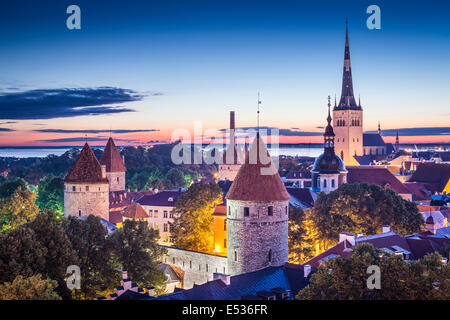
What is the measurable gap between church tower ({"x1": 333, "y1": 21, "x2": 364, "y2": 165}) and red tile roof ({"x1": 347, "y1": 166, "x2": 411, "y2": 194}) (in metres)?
47.1

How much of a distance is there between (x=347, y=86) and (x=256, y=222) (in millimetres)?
89142

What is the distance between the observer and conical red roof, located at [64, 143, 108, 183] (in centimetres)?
4825

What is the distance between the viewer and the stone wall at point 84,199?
157 feet

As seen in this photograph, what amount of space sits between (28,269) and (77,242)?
5.66 meters

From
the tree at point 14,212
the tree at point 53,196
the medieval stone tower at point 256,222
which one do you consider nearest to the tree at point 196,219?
the medieval stone tower at point 256,222

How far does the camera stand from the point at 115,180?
205 feet

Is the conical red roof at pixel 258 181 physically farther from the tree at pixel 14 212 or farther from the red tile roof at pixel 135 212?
the tree at pixel 14 212

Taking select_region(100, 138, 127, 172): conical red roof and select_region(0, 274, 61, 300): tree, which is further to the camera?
select_region(100, 138, 127, 172): conical red roof

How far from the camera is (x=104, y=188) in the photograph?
48.6 meters

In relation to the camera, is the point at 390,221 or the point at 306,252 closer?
the point at 306,252

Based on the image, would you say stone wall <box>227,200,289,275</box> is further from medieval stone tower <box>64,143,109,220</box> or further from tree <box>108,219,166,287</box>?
medieval stone tower <box>64,143,109,220</box>

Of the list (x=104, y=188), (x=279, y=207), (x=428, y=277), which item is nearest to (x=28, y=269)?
(x=279, y=207)

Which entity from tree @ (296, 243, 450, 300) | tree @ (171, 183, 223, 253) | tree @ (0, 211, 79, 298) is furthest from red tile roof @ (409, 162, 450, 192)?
tree @ (0, 211, 79, 298)
